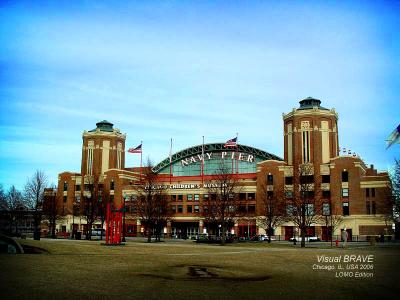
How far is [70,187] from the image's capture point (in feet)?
401

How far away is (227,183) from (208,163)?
60034 millimetres

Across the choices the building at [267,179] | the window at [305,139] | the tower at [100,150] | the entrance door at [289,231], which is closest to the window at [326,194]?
the building at [267,179]

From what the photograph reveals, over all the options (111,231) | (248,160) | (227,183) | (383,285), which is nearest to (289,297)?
(383,285)

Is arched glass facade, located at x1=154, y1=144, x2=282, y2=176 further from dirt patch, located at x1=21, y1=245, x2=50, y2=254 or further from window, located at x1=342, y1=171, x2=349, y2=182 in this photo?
dirt patch, located at x1=21, y1=245, x2=50, y2=254

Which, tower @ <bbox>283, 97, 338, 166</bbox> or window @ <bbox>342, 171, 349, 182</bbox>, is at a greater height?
tower @ <bbox>283, 97, 338, 166</bbox>

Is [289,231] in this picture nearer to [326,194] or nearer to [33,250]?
[326,194]

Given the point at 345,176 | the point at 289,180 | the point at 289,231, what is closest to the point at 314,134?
the point at 345,176

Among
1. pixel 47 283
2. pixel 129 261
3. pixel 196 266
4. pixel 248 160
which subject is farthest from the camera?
pixel 248 160

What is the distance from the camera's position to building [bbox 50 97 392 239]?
284 ft

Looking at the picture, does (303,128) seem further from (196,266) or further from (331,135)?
(196,266)

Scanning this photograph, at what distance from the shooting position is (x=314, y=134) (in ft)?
307

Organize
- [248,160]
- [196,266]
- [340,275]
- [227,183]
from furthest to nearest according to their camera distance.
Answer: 1. [248,160]
2. [227,183]
3. [196,266]
4. [340,275]

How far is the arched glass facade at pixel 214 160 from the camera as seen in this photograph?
121 meters

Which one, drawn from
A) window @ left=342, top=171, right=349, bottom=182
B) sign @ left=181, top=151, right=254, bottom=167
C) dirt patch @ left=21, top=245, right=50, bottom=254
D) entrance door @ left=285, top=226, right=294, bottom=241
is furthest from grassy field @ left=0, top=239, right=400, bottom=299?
sign @ left=181, top=151, right=254, bottom=167
